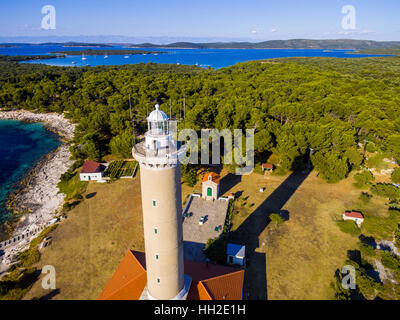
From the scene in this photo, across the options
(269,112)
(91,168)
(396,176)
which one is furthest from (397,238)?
(91,168)

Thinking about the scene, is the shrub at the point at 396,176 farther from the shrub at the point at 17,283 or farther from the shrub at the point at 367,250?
the shrub at the point at 17,283

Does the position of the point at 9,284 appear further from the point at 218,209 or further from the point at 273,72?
the point at 273,72

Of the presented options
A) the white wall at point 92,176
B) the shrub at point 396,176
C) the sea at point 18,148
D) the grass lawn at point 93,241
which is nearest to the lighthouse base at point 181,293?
the grass lawn at point 93,241

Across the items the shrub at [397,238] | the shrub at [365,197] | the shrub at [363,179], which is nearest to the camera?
the shrub at [397,238]

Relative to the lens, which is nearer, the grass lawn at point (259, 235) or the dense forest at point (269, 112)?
the grass lawn at point (259, 235)

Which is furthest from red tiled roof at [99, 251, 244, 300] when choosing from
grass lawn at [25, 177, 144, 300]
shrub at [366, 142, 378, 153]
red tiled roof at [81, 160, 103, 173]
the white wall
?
shrub at [366, 142, 378, 153]

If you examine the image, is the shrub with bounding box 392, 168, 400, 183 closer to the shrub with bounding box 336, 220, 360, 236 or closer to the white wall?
the shrub with bounding box 336, 220, 360, 236
